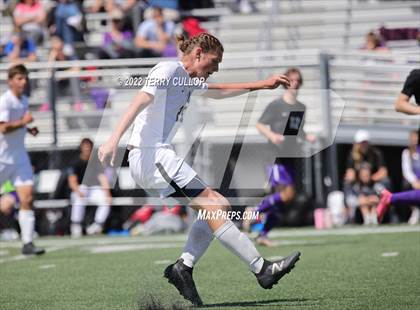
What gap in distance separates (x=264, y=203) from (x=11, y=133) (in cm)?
306

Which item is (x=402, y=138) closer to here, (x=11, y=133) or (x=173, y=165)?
(x=11, y=133)

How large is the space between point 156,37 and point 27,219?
728 centimetres

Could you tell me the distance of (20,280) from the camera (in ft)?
29.6

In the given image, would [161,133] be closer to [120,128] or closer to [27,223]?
[120,128]

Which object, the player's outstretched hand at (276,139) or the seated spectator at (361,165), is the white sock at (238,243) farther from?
the seated spectator at (361,165)

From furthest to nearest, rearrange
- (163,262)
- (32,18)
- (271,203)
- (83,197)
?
(32,18), (83,197), (271,203), (163,262)

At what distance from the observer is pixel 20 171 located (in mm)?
11633

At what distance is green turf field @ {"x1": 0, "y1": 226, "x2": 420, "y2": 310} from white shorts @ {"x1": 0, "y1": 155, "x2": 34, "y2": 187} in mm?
872

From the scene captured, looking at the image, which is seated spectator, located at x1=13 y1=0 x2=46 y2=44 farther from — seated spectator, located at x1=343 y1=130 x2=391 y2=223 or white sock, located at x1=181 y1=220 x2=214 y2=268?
white sock, located at x1=181 y1=220 x2=214 y2=268

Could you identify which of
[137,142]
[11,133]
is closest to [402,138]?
[11,133]

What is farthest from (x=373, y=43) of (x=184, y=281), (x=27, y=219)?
(x=184, y=281)

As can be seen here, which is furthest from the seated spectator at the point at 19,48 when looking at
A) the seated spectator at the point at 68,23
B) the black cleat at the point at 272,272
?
the black cleat at the point at 272,272

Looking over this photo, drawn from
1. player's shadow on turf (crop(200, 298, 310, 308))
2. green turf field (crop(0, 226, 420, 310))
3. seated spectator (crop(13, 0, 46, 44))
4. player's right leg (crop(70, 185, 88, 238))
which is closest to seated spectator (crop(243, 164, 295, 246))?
green turf field (crop(0, 226, 420, 310))

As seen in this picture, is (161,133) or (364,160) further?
(364,160)
